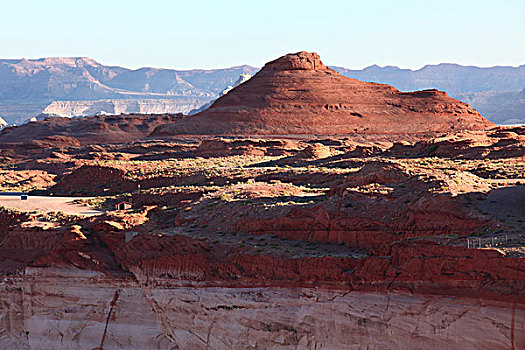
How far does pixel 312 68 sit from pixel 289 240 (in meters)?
79.0

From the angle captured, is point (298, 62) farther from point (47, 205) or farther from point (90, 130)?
point (47, 205)

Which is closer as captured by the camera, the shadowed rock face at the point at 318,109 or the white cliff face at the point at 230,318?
the white cliff face at the point at 230,318

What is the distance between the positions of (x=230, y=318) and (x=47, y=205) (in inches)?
664

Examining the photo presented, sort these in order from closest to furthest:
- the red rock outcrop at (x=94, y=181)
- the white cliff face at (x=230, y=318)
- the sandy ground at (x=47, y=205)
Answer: the white cliff face at (x=230, y=318)
the sandy ground at (x=47, y=205)
the red rock outcrop at (x=94, y=181)

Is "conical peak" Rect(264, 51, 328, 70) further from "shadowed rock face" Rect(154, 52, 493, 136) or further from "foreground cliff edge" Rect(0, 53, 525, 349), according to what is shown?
"foreground cliff edge" Rect(0, 53, 525, 349)

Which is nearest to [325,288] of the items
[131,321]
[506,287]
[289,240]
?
[289,240]

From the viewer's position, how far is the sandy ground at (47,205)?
1224 inches

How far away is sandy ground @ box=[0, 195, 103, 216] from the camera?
31.1 m

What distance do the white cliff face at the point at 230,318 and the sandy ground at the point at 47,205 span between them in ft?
24.5

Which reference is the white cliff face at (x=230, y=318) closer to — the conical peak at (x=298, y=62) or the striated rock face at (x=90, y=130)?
the conical peak at (x=298, y=62)

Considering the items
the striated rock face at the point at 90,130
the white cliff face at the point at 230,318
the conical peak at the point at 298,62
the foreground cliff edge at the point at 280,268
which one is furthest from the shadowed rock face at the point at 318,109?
the white cliff face at the point at 230,318

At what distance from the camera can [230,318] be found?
779 inches

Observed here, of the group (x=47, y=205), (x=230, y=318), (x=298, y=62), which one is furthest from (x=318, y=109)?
(x=230, y=318)

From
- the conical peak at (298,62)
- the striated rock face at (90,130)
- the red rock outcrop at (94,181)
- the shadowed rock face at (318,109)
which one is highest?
the conical peak at (298,62)
